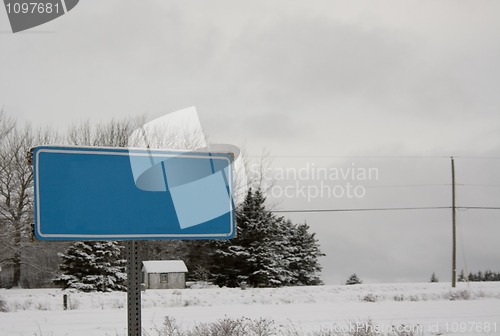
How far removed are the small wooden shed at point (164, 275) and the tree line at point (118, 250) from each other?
1.52 metres

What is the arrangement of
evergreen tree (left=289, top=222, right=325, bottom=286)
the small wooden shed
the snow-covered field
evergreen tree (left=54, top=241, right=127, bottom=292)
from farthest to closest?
evergreen tree (left=289, top=222, right=325, bottom=286) < the small wooden shed < evergreen tree (left=54, top=241, right=127, bottom=292) < the snow-covered field

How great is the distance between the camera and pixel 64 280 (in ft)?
99.7

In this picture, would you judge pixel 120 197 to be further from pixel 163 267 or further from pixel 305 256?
pixel 305 256

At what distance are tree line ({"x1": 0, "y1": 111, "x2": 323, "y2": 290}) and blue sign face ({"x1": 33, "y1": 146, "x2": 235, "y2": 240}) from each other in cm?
2507


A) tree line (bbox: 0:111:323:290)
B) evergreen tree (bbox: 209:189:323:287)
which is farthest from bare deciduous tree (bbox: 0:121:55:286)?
evergreen tree (bbox: 209:189:323:287)

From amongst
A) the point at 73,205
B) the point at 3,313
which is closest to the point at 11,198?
the point at 3,313

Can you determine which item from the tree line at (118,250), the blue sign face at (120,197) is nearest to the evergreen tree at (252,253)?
the tree line at (118,250)

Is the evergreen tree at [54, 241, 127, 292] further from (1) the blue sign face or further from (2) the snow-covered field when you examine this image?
(1) the blue sign face

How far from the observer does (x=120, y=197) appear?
4.05 metres

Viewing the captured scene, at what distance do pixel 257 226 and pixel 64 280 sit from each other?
11.4 metres

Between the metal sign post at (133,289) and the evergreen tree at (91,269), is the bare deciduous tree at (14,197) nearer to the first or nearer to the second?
the evergreen tree at (91,269)

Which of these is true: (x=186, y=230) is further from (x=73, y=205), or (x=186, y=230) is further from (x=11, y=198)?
(x=11, y=198)

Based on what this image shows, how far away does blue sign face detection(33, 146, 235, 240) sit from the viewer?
155 inches

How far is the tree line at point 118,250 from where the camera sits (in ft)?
100
